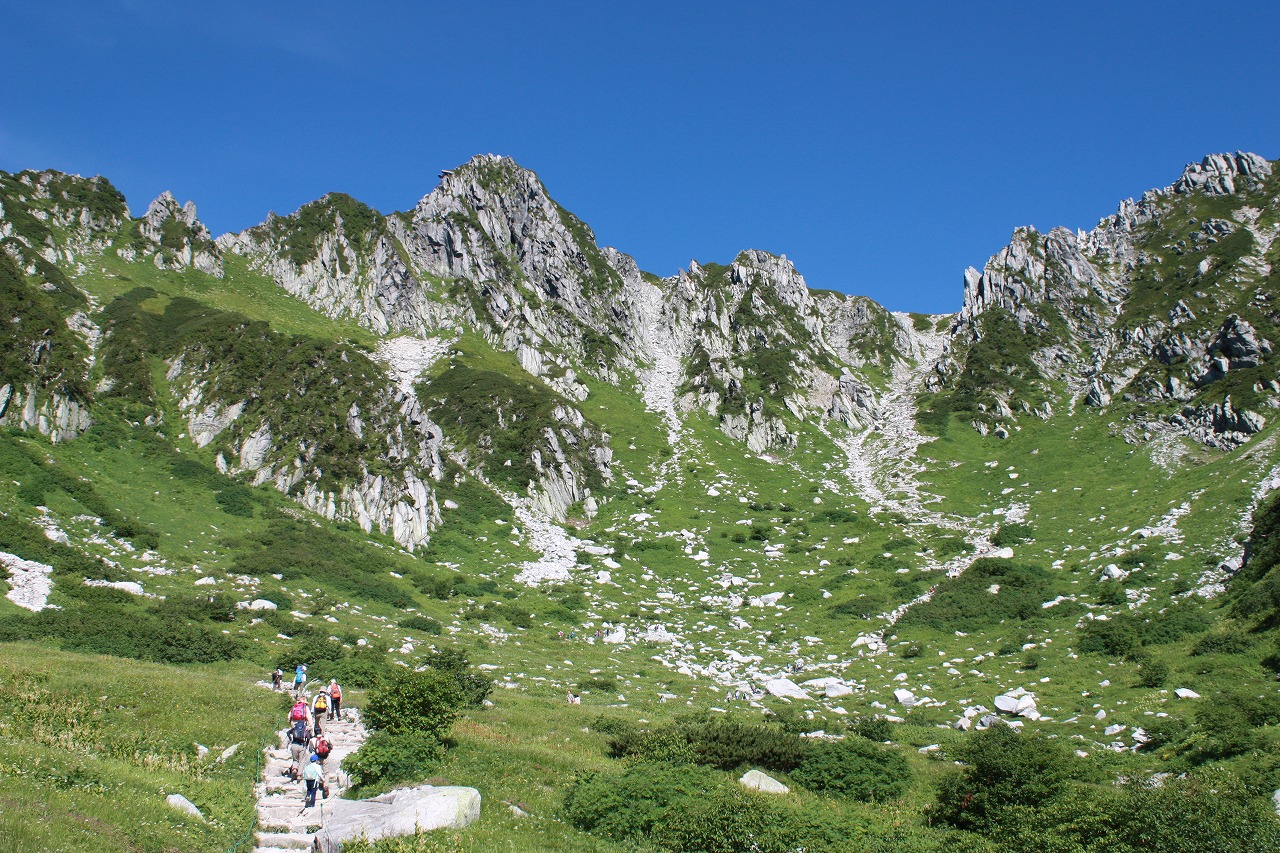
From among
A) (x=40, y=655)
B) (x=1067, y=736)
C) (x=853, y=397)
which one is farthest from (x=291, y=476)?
(x=853, y=397)

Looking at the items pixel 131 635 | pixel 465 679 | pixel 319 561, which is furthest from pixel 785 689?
pixel 319 561

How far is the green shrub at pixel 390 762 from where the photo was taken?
14.4 meters

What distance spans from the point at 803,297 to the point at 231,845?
134 meters

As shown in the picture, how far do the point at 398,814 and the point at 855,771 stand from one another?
1078cm

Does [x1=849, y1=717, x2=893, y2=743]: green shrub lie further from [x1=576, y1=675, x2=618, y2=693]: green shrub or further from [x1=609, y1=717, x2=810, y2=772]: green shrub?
[x1=576, y1=675, x2=618, y2=693]: green shrub

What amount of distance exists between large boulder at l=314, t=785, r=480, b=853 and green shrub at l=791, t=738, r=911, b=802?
8472 mm

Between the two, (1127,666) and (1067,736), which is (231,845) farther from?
(1127,666)

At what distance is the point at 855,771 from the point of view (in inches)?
662

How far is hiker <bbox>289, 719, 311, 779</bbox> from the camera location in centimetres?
A: 1628

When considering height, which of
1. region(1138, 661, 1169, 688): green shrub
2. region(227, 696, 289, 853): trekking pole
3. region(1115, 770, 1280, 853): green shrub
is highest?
region(1138, 661, 1169, 688): green shrub

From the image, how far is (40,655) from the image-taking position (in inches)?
786

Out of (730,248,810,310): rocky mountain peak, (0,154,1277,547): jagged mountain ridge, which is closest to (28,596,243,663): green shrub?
(0,154,1277,547): jagged mountain ridge

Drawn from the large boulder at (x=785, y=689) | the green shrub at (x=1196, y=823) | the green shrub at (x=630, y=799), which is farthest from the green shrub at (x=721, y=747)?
the large boulder at (x=785, y=689)

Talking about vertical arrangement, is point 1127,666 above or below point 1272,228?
below
